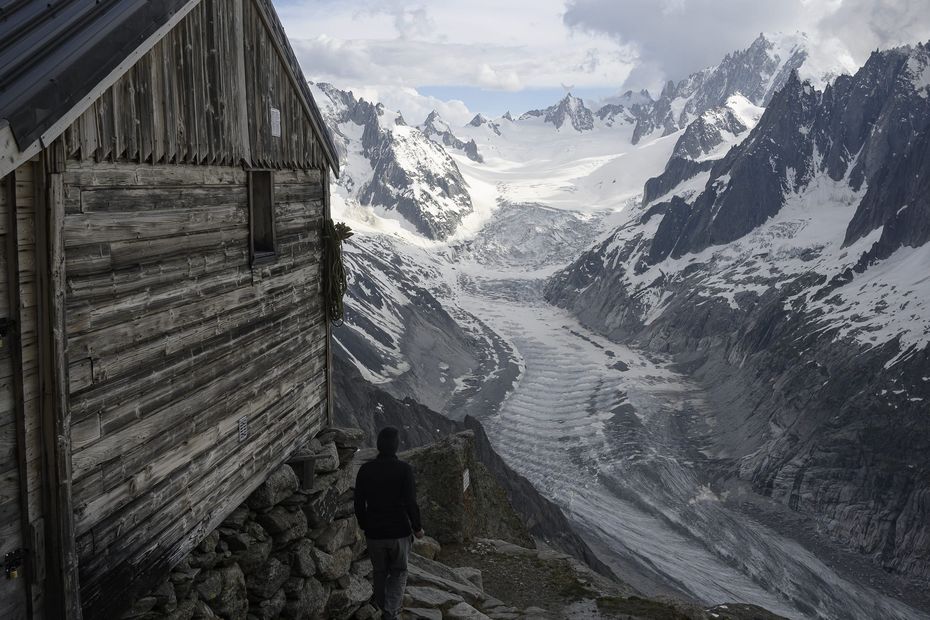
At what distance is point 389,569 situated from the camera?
10961 mm

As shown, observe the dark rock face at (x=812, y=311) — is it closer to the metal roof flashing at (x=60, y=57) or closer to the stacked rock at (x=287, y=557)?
the stacked rock at (x=287, y=557)

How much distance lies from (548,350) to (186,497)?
146 m

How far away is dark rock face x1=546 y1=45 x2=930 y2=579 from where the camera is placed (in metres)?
76.5

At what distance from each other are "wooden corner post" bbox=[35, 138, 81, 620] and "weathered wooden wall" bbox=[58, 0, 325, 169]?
52 cm

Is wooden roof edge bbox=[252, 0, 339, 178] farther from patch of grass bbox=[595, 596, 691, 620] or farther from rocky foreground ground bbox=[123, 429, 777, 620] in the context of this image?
patch of grass bbox=[595, 596, 691, 620]

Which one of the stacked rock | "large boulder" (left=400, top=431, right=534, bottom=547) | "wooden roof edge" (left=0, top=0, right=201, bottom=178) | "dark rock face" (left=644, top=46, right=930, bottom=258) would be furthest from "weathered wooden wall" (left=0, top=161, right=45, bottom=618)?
"dark rock face" (left=644, top=46, right=930, bottom=258)

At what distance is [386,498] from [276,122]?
552 centimetres

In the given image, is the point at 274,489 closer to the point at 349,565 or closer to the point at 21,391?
the point at 349,565

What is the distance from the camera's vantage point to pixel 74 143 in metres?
7.02

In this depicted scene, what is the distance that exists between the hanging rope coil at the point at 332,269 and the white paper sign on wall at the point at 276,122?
2120 millimetres

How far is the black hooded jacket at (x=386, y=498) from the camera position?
10352mm

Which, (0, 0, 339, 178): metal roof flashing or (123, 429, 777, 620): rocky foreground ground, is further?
(123, 429, 777, 620): rocky foreground ground

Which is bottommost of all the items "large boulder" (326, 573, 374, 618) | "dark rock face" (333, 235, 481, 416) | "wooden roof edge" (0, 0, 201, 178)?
"dark rock face" (333, 235, 481, 416)

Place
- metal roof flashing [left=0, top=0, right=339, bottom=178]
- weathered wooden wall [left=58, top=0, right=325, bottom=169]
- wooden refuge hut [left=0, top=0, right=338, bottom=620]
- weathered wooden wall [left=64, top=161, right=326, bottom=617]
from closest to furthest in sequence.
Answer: metal roof flashing [left=0, top=0, right=339, bottom=178] → wooden refuge hut [left=0, top=0, right=338, bottom=620] → weathered wooden wall [left=64, top=161, right=326, bottom=617] → weathered wooden wall [left=58, top=0, right=325, bottom=169]
